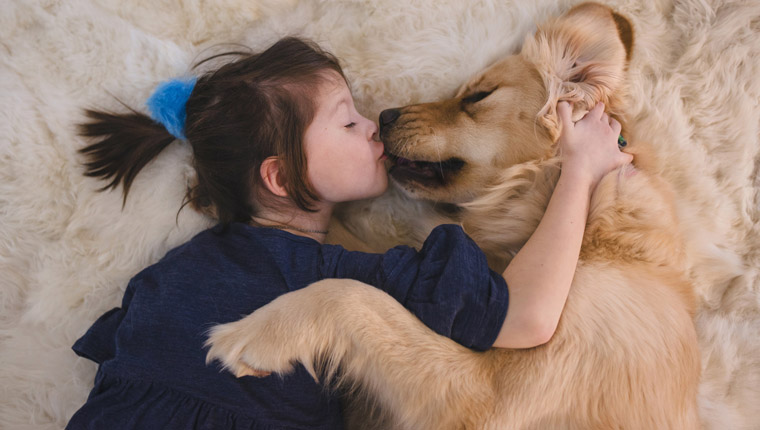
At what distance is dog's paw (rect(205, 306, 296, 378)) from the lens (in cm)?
126

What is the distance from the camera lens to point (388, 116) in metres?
1.72

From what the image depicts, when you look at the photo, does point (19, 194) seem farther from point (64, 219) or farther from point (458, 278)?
point (458, 278)

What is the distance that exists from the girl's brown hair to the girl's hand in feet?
2.83

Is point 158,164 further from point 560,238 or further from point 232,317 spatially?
point 560,238

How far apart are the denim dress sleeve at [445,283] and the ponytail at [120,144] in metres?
0.85

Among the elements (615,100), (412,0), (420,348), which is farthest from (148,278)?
(615,100)

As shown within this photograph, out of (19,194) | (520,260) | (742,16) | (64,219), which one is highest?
(742,16)

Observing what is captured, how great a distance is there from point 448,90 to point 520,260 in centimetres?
80

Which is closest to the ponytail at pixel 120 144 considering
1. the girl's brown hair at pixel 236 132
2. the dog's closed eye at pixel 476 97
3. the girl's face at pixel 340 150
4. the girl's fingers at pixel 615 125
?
the girl's brown hair at pixel 236 132

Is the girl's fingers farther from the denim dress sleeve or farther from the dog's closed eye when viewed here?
the denim dress sleeve

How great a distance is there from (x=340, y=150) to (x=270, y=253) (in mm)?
426

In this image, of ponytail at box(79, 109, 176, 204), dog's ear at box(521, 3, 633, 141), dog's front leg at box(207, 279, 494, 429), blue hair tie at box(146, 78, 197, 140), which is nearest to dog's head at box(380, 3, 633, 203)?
dog's ear at box(521, 3, 633, 141)

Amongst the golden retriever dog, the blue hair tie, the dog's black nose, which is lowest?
the golden retriever dog

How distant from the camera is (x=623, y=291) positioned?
1403mm
